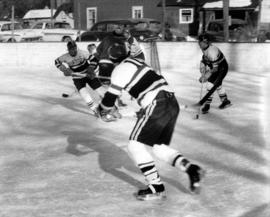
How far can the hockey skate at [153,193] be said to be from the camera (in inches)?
202

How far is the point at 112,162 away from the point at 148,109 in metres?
1.78

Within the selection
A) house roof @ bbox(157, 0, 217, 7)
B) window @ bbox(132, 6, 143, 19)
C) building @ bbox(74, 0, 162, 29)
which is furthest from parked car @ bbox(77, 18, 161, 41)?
window @ bbox(132, 6, 143, 19)

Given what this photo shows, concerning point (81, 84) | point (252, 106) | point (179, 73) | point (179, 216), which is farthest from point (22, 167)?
point (179, 73)

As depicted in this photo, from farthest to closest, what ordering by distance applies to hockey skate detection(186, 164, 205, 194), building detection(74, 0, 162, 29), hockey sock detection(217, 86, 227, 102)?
building detection(74, 0, 162, 29) → hockey sock detection(217, 86, 227, 102) → hockey skate detection(186, 164, 205, 194)

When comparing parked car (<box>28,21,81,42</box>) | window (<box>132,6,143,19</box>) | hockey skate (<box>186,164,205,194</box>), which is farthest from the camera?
window (<box>132,6,143,19</box>)

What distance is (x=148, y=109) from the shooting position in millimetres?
4965

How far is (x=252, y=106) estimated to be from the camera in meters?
10.6

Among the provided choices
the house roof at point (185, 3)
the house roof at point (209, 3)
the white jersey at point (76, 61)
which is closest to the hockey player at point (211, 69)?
the white jersey at point (76, 61)

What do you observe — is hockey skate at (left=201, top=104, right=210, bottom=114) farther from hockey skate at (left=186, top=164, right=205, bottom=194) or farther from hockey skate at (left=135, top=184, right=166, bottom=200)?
hockey skate at (left=186, top=164, right=205, bottom=194)

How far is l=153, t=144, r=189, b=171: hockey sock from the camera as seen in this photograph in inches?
195

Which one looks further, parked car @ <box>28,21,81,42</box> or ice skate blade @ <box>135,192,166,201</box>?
parked car @ <box>28,21,81,42</box>

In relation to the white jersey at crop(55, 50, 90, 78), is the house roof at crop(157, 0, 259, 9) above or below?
above

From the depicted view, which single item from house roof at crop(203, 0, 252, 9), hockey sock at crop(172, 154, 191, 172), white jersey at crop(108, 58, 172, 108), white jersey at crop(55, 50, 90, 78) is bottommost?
hockey sock at crop(172, 154, 191, 172)

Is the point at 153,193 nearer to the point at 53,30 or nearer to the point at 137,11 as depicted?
the point at 53,30
